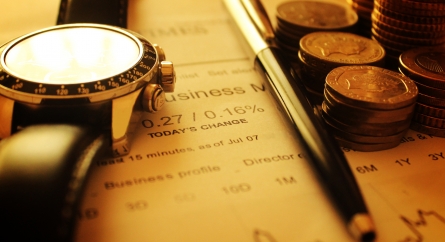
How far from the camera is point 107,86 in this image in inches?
16.8

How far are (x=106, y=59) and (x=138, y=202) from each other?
158 mm

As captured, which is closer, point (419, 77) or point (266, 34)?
point (419, 77)

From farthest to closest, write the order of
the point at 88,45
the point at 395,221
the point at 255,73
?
the point at 255,73 → the point at 88,45 → the point at 395,221

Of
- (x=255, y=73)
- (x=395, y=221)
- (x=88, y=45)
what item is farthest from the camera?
(x=255, y=73)

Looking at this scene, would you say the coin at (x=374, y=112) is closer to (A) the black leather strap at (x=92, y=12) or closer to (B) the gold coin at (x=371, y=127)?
(B) the gold coin at (x=371, y=127)

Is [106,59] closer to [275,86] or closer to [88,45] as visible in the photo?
[88,45]

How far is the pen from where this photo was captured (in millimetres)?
373

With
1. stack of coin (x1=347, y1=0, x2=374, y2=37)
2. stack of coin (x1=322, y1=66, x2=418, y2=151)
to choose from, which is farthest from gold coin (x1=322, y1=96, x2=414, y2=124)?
stack of coin (x1=347, y1=0, x2=374, y2=37)

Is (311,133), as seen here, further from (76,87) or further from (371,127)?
(76,87)

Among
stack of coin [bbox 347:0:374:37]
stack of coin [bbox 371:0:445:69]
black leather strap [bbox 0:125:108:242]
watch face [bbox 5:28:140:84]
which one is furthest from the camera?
stack of coin [bbox 347:0:374:37]

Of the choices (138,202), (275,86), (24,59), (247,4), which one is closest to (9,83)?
(24,59)

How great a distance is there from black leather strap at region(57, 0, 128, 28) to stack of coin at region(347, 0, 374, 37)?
1.06 feet

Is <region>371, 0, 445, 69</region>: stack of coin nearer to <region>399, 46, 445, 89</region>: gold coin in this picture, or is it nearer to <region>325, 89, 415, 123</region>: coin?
<region>399, 46, 445, 89</region>: gold coin

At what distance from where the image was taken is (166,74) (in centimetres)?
49
